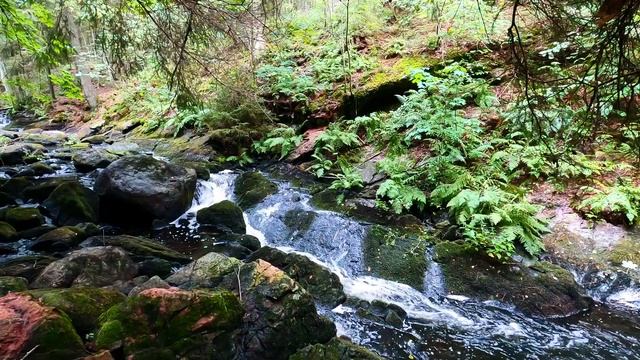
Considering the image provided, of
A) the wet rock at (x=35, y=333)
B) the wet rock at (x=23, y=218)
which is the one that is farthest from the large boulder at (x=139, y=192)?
the wet rock at (x=35, y=333)

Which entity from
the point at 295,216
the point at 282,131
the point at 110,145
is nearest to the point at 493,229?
the point at 295,216

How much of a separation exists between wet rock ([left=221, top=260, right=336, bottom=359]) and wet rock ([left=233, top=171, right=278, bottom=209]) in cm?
412

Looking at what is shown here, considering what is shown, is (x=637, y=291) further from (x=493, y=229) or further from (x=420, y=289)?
(x=420, y=289)

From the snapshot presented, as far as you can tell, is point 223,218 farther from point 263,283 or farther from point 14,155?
point 14,155

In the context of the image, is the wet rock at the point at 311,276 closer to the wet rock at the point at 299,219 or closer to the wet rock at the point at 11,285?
the wet rock at the point at 299,219

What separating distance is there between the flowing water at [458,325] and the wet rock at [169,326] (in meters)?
1.70

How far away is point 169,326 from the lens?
3.42 meters

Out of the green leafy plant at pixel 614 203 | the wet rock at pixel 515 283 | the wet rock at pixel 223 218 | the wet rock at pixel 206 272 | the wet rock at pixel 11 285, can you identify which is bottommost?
the wet rock at pixel 515 283

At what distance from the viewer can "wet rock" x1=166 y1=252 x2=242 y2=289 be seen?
15.3ft

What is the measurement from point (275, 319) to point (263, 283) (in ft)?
1.44

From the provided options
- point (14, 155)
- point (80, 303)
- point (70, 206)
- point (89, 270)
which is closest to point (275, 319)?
point (80, 303)

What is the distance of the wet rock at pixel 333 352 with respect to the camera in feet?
12.4

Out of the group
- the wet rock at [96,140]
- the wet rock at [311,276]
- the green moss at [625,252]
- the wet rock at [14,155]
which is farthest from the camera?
the wet rock at [96,140]

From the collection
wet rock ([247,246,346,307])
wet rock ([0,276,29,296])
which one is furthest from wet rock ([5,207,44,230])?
wet rock ([247,246,346,307])
